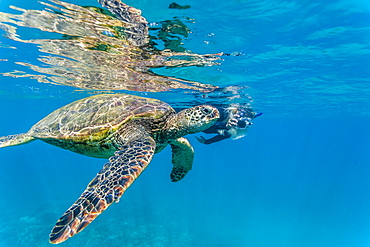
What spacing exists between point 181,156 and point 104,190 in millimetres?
3711

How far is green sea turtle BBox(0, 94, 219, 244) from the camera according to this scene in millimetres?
3492

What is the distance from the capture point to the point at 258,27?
7109 millimetres

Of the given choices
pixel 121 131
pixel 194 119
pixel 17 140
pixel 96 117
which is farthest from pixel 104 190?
pixel 17 140

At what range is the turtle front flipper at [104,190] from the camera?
267 cm

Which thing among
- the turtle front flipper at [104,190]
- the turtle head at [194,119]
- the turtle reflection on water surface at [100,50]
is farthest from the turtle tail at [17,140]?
the turtle head at [194,119]

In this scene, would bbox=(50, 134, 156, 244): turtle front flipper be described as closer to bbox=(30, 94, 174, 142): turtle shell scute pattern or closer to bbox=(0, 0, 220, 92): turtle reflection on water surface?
bbox=(30, 94, 174, 142): turtle shell scute pattern

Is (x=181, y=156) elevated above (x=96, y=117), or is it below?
below

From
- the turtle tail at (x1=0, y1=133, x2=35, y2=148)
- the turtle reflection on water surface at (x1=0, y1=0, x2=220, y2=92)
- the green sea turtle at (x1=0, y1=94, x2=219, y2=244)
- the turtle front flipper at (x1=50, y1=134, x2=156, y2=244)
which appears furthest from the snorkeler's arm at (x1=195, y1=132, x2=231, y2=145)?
the turtle tail at (x1=0, y1=133, x2=35, y2=148)

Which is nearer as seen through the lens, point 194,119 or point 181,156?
point 194,119

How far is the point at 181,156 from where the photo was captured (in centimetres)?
665

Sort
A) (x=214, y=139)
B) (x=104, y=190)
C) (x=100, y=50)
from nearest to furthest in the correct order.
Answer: (x=104, y=190)
(x=100, y=50)
(x=214, y=139)

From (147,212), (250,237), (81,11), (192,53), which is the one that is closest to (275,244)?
(250,237)

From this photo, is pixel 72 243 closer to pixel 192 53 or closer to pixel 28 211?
pixel 28 211

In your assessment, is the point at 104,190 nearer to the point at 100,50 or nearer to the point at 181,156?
the point at 181,156
